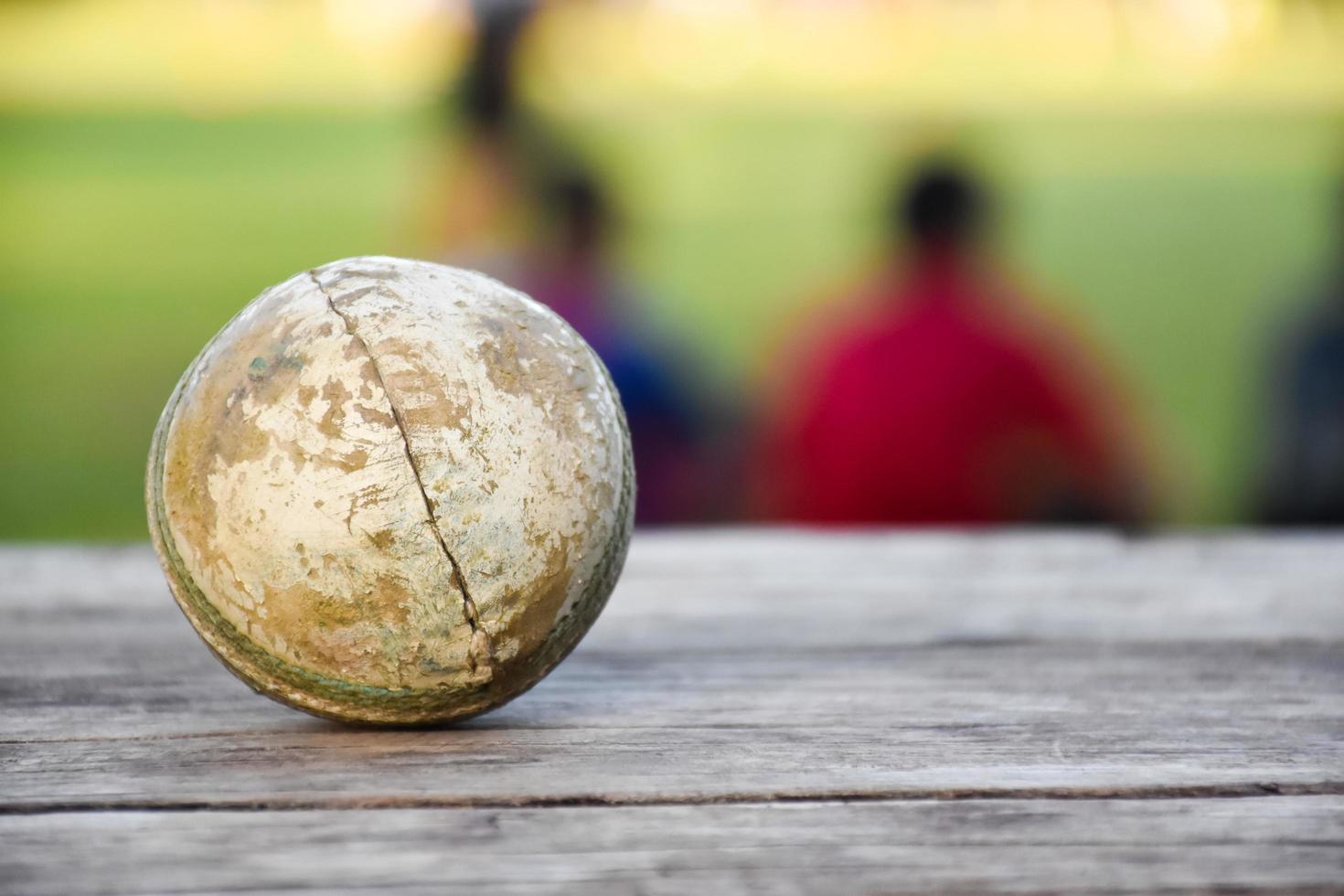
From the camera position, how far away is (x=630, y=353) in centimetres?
459

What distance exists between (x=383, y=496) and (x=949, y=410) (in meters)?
2.77

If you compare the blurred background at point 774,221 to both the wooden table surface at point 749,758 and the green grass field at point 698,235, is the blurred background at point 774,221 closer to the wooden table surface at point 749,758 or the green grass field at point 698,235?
the green grass field at point 698,235

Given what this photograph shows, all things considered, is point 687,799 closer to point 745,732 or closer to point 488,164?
point 745,732

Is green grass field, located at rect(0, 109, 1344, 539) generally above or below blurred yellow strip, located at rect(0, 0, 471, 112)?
below

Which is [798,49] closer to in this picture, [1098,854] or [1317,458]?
[1317,458]

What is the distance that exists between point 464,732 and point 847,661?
2.28 ft

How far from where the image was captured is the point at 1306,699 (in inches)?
81.7

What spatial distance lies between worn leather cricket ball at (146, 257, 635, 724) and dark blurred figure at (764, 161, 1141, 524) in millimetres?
2521

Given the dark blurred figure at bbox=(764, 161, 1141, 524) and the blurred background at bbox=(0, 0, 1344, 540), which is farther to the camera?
the blurred background at bbox=(0, 0, 1344, 540)

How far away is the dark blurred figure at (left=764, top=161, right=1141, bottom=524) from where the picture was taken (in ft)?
13.9

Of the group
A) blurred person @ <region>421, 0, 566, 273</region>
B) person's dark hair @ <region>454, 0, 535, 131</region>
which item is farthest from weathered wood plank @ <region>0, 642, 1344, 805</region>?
person's dark hair @ <region>454, 0, 535, 131</region>

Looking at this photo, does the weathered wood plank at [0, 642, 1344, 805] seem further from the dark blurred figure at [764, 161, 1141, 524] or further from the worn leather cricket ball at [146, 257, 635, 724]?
the dark blurred figure at [764, 161, 1141, 524]

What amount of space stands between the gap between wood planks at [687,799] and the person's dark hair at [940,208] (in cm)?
295

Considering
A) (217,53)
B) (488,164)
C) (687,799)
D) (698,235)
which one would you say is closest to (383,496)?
(687,799)
